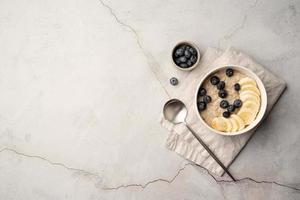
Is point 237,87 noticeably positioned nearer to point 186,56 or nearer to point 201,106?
point 201,106

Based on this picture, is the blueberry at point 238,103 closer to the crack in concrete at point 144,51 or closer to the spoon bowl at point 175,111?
the spoon bowl at point 175,111

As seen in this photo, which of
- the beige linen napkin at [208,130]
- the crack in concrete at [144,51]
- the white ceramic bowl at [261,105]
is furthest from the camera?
the crack in concrete at [144,51]

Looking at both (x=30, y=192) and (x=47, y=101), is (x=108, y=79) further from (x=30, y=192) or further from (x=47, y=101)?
(x=30, y=192)

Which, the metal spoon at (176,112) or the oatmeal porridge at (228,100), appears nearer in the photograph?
the oatmeal porridge at (228,100)

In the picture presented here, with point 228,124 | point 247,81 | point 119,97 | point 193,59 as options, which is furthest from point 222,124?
point 119,97

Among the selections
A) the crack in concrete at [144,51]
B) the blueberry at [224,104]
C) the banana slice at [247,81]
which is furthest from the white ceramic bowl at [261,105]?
the crack in concrete at [144,51]

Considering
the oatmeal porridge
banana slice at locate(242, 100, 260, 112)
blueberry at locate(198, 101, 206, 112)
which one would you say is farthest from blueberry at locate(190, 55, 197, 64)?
banana slice at locate(242, 100, 260, 112)

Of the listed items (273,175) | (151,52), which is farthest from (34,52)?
(273,175)
